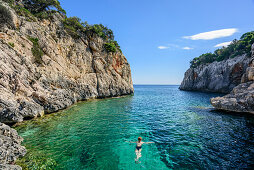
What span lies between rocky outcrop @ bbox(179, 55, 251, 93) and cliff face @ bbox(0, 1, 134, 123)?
4292cm

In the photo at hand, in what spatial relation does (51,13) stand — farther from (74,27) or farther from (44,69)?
(44,69)

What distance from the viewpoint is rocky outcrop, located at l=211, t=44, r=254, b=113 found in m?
16.4

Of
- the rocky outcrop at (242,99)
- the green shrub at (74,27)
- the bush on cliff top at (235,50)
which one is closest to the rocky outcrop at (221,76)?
the bush on cliff top at (235,50)

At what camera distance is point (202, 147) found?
8.87m

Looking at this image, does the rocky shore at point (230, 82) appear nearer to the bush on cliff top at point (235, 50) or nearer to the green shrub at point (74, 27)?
the bush on cliff top at point (235, 50)

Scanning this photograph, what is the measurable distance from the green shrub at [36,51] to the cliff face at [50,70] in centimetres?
19

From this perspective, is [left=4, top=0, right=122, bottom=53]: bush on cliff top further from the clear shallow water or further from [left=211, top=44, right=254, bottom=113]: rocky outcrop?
[left=211, top=44, right=254, bottom=113]: rocky outcrop

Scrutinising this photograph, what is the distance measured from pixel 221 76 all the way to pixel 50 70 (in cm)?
6561

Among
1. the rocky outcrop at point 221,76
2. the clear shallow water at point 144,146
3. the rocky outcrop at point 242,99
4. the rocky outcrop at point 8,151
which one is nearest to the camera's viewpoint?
the rocky outcrop at point 8,151

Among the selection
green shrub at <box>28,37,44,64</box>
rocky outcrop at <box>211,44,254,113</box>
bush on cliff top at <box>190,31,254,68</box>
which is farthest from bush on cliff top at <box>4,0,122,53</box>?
bush on cliff top at <box>190,31,254,68</box>

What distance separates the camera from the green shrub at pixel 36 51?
21200 millimetres

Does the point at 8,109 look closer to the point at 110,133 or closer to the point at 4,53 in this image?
the point at 4,53

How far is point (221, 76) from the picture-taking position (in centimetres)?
5231

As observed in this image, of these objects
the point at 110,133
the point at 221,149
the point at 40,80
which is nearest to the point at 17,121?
the point at 40,80
